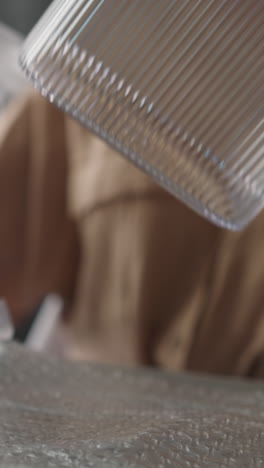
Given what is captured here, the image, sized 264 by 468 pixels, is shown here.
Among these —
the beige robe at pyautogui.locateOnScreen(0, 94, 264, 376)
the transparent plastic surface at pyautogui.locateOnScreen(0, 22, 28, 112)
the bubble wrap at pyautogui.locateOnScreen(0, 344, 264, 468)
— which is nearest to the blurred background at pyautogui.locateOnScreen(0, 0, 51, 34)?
the transparent plastic surface at pyautogui.locateOnScreen(0, 22, 28, 112)

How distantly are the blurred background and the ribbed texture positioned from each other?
2.40ft

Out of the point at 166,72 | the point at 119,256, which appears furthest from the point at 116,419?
the point at 119,256

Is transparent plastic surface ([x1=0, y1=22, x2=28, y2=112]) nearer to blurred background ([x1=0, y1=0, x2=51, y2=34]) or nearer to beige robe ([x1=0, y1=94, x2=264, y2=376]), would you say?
beige robe ([x1=0, y1=94, x2=264, y2=376])

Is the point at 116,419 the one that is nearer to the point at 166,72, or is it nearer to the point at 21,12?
the point at 166,72

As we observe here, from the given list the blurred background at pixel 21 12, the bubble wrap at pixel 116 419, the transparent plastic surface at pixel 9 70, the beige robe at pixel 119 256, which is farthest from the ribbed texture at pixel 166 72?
the blurred background at pixel 21 12

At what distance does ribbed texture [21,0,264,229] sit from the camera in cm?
28

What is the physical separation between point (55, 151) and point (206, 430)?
417 mm

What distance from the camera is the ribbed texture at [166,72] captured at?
0.91ft

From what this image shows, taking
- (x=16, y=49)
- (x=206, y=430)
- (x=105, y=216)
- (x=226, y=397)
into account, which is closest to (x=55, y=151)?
(x=105, y=216)

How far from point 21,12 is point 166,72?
777mm

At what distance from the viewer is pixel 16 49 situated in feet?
2.41

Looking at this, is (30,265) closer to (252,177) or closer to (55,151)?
(55,151)

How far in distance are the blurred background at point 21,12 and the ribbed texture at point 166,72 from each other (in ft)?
2.40

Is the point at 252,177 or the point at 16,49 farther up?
the point at 252,177
